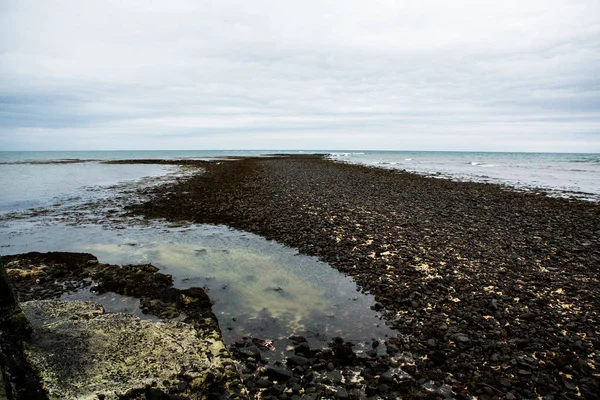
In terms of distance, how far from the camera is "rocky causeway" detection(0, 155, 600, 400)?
5.60 m

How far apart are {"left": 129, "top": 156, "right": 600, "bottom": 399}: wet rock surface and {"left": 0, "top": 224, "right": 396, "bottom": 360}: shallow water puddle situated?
754 millimetres

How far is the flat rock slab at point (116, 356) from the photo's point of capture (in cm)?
503

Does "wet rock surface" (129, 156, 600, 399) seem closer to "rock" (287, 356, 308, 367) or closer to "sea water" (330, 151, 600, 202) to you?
"rock" (287, 356, 308, 367)

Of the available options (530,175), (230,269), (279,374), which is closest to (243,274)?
(230,269)

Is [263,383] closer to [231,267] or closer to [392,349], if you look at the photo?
[392,349]

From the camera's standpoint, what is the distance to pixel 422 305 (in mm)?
8383

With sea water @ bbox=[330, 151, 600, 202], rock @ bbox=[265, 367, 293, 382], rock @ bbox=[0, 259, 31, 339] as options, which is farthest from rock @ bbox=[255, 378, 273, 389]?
sea water @ bbox=[330, 151, 600, 202]

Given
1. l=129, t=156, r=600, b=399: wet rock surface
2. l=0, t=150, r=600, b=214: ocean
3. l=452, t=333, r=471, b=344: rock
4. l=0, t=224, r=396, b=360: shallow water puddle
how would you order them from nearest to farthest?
l=129, t=156, r=600, b=399: wet rock surface
l=452, t=333, r=471, b=344: rock
l=0, t=224, r=396, b=360: shallow water puddle
l=0, t=150, r=600, b=214: ocean

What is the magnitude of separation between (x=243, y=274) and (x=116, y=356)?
18.1 feet

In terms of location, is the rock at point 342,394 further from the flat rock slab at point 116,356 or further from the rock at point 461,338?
the rock at point 461,338

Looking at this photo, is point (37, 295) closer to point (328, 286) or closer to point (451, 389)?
point (328, 286)

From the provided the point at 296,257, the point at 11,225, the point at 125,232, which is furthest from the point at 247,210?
the point at 11,225

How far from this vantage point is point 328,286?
9.99 m

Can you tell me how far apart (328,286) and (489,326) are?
167 inches
